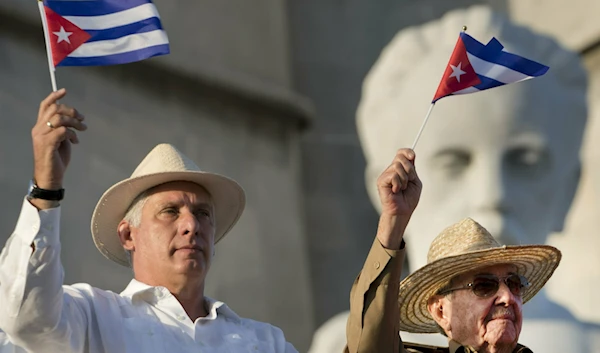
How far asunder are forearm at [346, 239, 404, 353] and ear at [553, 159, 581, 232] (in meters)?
3.25

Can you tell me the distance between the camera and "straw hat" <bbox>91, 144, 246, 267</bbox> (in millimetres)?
4703

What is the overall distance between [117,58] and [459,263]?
1.05m

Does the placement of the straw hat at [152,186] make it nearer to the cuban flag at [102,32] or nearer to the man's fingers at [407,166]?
the cuban flag at [102,32]

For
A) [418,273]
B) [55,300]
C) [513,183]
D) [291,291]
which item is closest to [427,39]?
[513,183]

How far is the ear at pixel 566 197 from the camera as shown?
24.7 ft

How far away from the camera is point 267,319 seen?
26.0ft

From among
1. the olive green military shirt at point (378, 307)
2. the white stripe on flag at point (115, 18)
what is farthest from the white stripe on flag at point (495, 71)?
the white stripe on flag at point (115, 18)

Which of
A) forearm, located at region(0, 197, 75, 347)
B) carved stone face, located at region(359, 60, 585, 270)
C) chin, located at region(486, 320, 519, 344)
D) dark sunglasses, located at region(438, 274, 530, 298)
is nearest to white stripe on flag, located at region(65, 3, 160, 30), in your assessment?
forearm, located at region(0, 197, 75, 347)

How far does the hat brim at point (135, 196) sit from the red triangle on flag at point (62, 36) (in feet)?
1.22

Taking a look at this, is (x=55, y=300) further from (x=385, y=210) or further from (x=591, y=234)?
(x=591, y=234)

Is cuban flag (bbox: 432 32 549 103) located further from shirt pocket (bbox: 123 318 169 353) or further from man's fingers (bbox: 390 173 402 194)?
shirt pocket (bbox: 123 318 169 353)

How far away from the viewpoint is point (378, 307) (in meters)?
4.36

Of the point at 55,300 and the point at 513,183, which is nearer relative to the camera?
the point at 55,300

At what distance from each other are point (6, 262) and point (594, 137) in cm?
514
